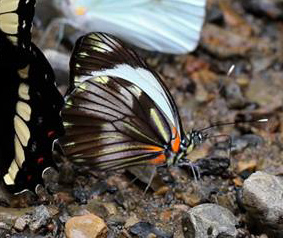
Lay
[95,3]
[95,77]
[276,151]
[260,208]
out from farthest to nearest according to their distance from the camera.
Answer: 1. [95,3]
2. [276,151]
3. [95,77]
4. [260,208]

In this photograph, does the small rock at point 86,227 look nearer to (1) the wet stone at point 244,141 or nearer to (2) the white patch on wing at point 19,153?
(2) the white patch on wing at point 19,153

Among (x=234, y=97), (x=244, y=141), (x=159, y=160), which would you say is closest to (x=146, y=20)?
(x=234, y=97)

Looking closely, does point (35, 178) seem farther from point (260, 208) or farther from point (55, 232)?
point (260, 208)

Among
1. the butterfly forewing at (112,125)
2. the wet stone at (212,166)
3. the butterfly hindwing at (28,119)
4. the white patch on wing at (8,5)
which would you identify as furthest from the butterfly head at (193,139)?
the white patch on wing at (8,5)

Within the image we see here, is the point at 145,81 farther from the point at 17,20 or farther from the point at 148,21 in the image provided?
the point at 148,21

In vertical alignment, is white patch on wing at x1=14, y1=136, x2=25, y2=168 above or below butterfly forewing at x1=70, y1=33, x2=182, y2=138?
below

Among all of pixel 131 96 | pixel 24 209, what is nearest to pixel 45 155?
pixel 24 209

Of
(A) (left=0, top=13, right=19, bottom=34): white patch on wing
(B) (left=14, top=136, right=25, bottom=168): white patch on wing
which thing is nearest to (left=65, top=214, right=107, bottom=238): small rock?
(B) (left=14, top=136, right=25, bottom=168): white patch on wing

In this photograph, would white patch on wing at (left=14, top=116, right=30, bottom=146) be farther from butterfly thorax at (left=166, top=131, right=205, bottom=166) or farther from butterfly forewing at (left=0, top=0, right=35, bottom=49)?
butterfly thorax at (left=166, top=131, right=205, bottom=166)
